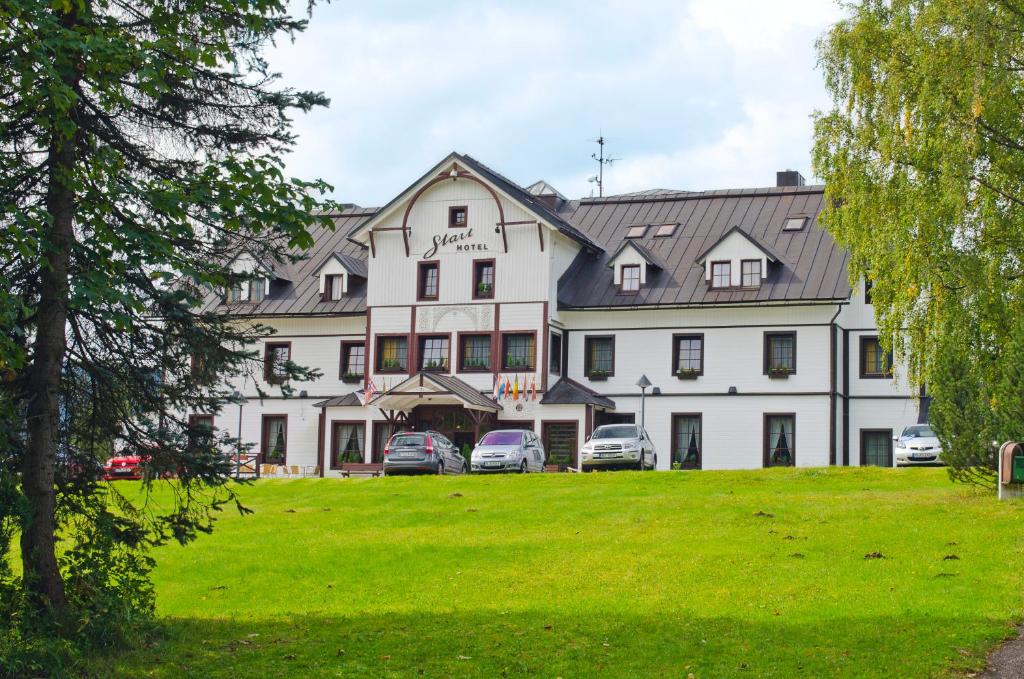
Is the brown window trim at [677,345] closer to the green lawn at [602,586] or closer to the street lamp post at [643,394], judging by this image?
the street lamp post at [643,394]

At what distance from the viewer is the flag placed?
48188 mm

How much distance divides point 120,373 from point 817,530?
1265 cm

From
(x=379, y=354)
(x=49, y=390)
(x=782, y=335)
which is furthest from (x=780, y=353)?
(x=49, y=390)

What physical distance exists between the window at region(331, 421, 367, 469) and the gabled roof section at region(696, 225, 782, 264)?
14991 mm

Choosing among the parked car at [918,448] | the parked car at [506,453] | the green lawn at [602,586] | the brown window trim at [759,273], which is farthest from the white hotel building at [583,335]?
the green lawn at [602,586]

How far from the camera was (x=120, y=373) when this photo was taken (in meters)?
14.1

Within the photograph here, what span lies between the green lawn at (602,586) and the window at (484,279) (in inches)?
805

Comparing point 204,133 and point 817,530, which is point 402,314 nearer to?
point 817,530

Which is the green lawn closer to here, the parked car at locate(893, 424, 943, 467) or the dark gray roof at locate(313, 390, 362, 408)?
the parked car at locate(893, 424, 943, 467)

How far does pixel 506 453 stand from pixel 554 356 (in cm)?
921

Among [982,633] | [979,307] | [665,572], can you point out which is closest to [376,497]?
[665,572]

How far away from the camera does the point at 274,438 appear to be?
168 ft

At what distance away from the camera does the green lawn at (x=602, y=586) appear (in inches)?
506

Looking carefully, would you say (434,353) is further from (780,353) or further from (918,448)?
(918,448)
